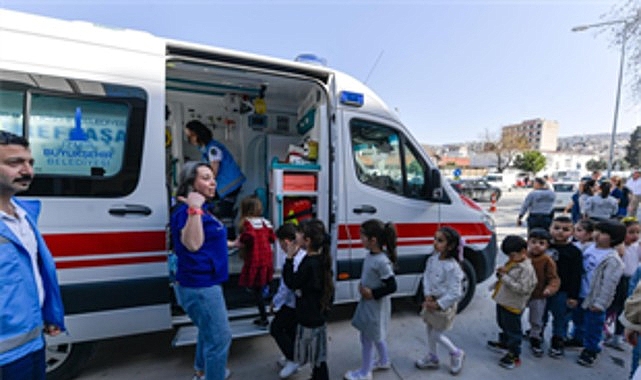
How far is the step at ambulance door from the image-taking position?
119 inches

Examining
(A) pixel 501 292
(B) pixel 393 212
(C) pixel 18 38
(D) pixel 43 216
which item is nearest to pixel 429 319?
(A) pixel 501 292

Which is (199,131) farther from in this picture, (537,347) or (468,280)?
(537,347)

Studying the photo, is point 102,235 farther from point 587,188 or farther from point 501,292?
point 587,188

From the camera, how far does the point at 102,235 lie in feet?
7.18

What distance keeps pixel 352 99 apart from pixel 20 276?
2710mm

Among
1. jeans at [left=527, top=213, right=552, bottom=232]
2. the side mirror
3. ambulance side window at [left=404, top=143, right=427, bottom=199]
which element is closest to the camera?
the side mirror

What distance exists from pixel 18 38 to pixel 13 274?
67.6 inches

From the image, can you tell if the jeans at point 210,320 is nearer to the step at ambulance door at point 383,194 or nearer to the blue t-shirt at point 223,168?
the step at ambulance door at point 383,194

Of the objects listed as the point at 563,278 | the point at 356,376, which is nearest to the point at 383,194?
the point at 356,376

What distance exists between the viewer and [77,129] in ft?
7.22

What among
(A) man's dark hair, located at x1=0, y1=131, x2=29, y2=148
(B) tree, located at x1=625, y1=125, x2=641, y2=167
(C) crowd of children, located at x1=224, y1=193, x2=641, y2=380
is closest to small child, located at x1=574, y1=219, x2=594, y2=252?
(C) crowd of children, located at x1=224, y1=193, x2=641, y2=380

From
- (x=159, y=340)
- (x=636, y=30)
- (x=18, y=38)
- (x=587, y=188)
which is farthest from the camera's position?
(x=636, y=30)

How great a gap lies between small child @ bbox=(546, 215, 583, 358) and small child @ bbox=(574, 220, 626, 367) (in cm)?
9

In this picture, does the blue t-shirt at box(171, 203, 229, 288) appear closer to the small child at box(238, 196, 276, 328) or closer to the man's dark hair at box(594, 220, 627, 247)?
the small child at box(238, 196, 276, 328)
